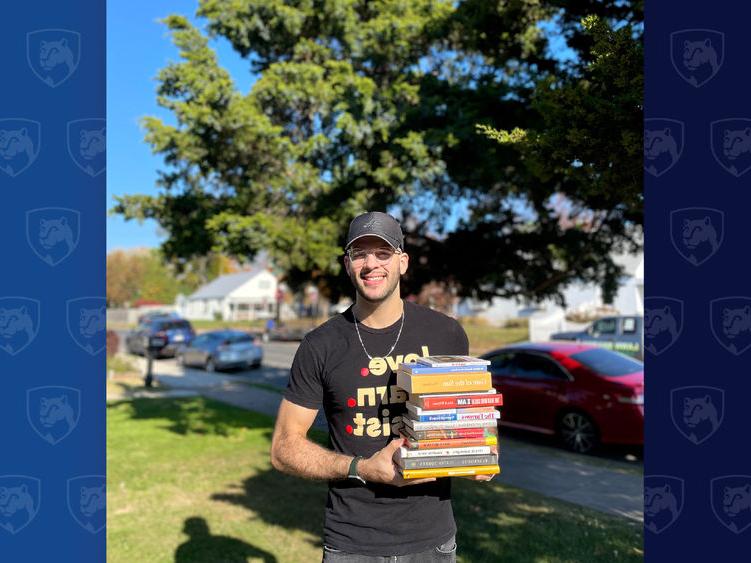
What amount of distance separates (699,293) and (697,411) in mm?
543

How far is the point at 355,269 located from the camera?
2395mm

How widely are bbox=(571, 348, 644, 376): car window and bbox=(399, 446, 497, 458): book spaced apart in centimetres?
660

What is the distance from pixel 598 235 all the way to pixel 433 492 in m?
6.79

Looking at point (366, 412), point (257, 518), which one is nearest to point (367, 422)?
point (366, 412)

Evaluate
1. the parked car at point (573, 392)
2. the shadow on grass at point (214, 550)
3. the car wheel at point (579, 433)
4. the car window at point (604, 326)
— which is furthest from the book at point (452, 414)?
the car window at point (604, 326)

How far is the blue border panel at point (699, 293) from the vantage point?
2.68m

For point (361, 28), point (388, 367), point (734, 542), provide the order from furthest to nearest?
point (361, 28) → point (734, 542) → point (388, 367)

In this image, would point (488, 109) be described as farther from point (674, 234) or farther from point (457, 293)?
point (674, 234)

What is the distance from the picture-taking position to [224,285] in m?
77.6

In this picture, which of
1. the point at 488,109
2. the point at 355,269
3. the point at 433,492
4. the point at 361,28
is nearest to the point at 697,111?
the point at 355,269

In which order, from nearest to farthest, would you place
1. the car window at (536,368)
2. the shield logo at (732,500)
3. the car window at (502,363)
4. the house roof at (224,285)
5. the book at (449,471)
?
the book at (449,471), the shield logo at (732,500), the car window at (536,368), the car window at (502,363), the house roof at (224,285)
